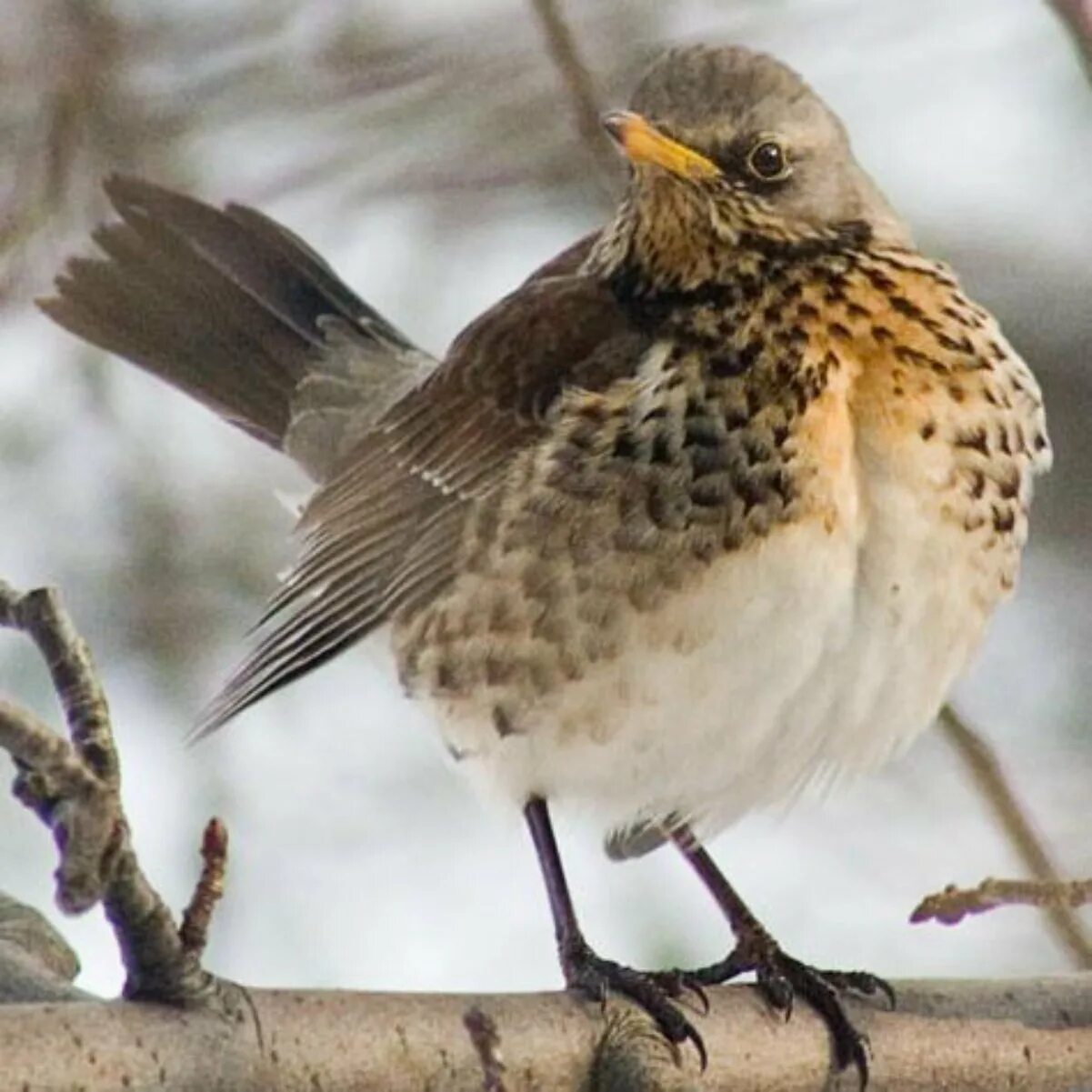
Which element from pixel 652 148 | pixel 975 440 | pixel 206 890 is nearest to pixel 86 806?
pixel 206 890

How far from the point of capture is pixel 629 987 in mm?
3086

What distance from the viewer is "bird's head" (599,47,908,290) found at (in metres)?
3.47

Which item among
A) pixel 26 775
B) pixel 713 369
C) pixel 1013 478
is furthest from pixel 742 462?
pixel 26 775

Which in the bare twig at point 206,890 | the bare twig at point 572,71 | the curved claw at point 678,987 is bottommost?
the curved claw at point 678,987

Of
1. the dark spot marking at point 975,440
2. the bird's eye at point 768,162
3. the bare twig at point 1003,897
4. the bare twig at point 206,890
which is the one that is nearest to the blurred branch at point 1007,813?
the bare twig at point 1003,897

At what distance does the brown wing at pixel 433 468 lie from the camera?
368cm

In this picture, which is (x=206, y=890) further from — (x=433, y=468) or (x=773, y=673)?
(x=433, y=468)

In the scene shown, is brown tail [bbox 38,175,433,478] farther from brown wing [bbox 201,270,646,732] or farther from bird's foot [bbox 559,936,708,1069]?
bird's foot [bbox 559,936,708,1069]

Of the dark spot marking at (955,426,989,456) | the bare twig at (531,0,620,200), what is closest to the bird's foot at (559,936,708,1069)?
the dark spot marking at (955,426,989,456)

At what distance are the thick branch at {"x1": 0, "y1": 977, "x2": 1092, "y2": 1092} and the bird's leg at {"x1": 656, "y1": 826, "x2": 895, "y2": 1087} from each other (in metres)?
0.02

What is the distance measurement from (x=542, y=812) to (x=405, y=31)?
1444mm

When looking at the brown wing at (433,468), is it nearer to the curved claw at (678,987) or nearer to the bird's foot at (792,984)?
the bird's foot at (792,984)

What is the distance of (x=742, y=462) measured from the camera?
3342mm

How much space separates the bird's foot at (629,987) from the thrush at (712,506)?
0.03ft
